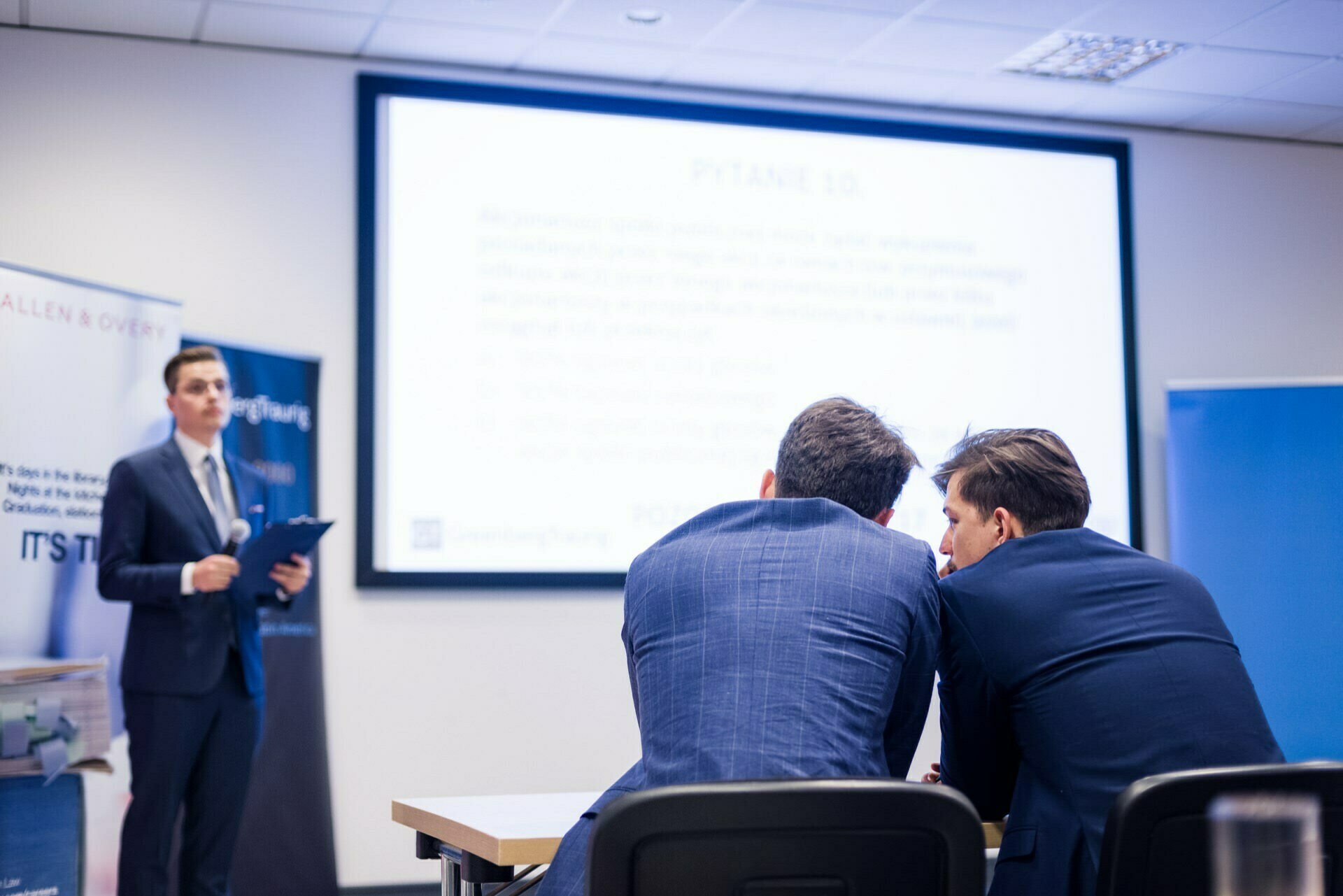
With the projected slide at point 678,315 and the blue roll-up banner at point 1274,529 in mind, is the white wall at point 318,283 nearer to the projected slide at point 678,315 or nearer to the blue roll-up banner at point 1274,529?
the projected slide at point 678,315

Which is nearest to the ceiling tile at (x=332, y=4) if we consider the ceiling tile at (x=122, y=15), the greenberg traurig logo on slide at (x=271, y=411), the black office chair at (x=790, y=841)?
the ceiling tile at (x=122, y=15)

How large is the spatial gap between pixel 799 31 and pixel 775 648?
323cm

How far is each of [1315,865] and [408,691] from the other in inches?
159

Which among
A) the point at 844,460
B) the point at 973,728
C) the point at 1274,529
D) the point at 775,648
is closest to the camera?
the point at 775,648

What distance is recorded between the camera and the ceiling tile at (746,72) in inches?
183

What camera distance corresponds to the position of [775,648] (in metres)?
1.65

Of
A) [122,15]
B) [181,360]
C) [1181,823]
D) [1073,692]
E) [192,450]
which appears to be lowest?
[1181,823]

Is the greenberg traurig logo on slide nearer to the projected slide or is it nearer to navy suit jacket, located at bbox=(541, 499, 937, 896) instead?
the projected slide

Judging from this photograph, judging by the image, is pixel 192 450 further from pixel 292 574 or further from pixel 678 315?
pixel 678 315

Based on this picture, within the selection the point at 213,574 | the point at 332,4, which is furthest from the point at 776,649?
the point at 332,4

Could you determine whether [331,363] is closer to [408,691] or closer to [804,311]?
[408,691]

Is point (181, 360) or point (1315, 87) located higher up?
point (1315, 87)

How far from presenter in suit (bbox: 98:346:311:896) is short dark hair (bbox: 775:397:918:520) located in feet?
6.92

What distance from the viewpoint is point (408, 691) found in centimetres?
447
